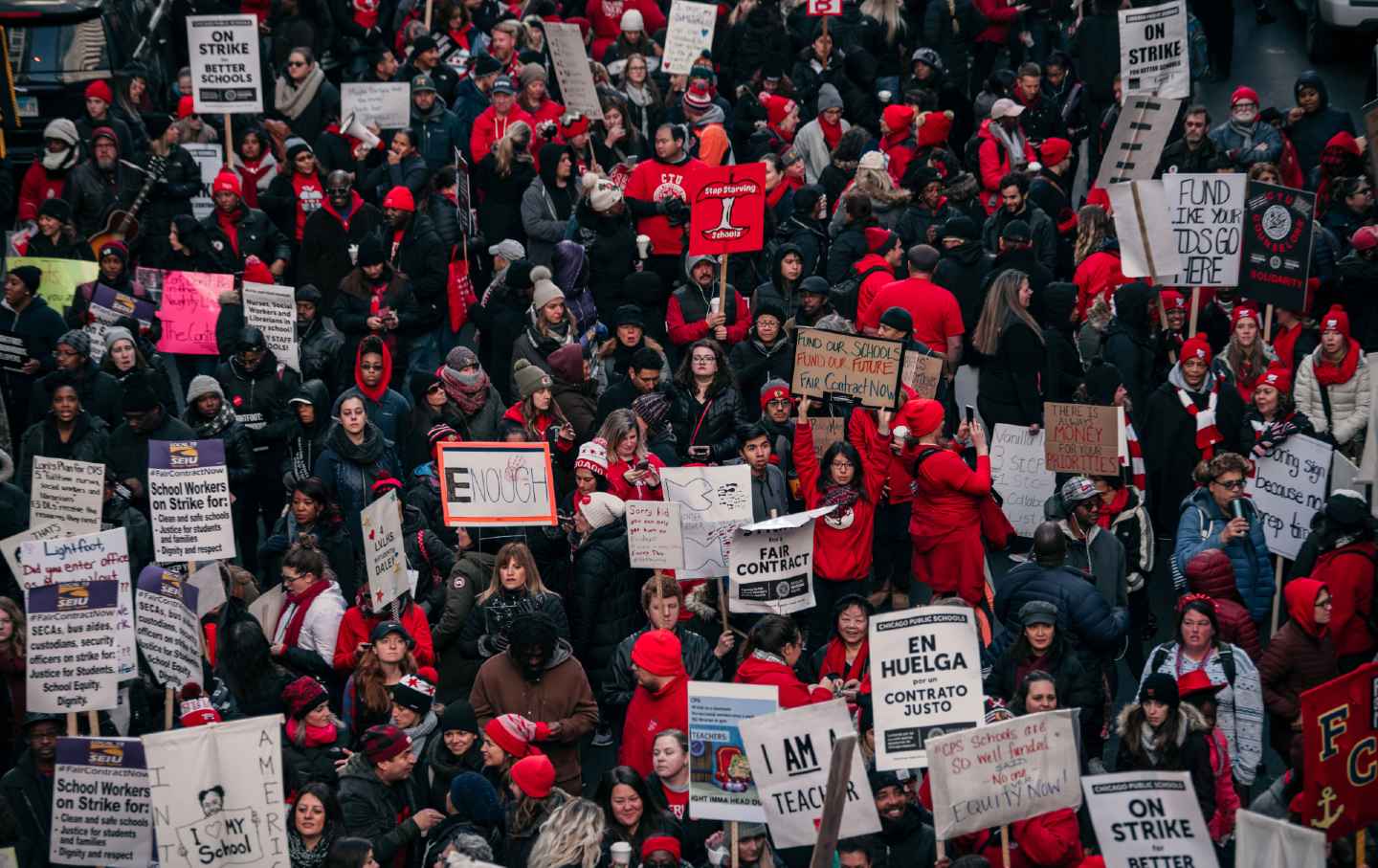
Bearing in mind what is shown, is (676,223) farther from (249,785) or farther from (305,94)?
(249,785)

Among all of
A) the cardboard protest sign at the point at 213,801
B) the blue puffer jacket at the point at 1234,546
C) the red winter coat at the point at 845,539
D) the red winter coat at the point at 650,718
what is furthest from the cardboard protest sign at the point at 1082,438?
the cardboard protest sign at the point at 213,801

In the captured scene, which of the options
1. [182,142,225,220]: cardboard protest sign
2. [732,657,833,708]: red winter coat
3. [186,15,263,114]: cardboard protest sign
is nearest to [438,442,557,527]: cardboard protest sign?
[732,657,833,708]: red winter coat

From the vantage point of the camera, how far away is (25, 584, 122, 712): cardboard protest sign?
37.7 ft

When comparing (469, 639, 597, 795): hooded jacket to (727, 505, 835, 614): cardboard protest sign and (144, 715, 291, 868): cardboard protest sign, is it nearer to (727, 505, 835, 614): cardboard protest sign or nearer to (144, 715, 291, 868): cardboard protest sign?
(727, 505, 835, 614): cardboard protest sign

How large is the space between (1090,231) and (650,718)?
645 cm

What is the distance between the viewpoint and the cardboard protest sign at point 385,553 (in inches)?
482

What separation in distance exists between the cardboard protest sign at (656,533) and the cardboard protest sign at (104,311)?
16.5 ft

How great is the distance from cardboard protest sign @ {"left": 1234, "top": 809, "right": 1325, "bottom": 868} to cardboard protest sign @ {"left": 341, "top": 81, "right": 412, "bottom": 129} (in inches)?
473

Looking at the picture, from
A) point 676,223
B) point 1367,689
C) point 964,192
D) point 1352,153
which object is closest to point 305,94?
point 676,223

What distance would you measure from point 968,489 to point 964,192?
4437 millimetres

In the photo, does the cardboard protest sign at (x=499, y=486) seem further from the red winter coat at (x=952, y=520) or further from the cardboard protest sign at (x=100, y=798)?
the cardboard protest sign at (x=100, y=798)

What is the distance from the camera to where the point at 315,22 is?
21547 mm

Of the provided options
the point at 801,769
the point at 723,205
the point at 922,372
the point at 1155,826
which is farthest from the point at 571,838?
the point at 723,205

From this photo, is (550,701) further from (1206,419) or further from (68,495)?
(1206,419)
